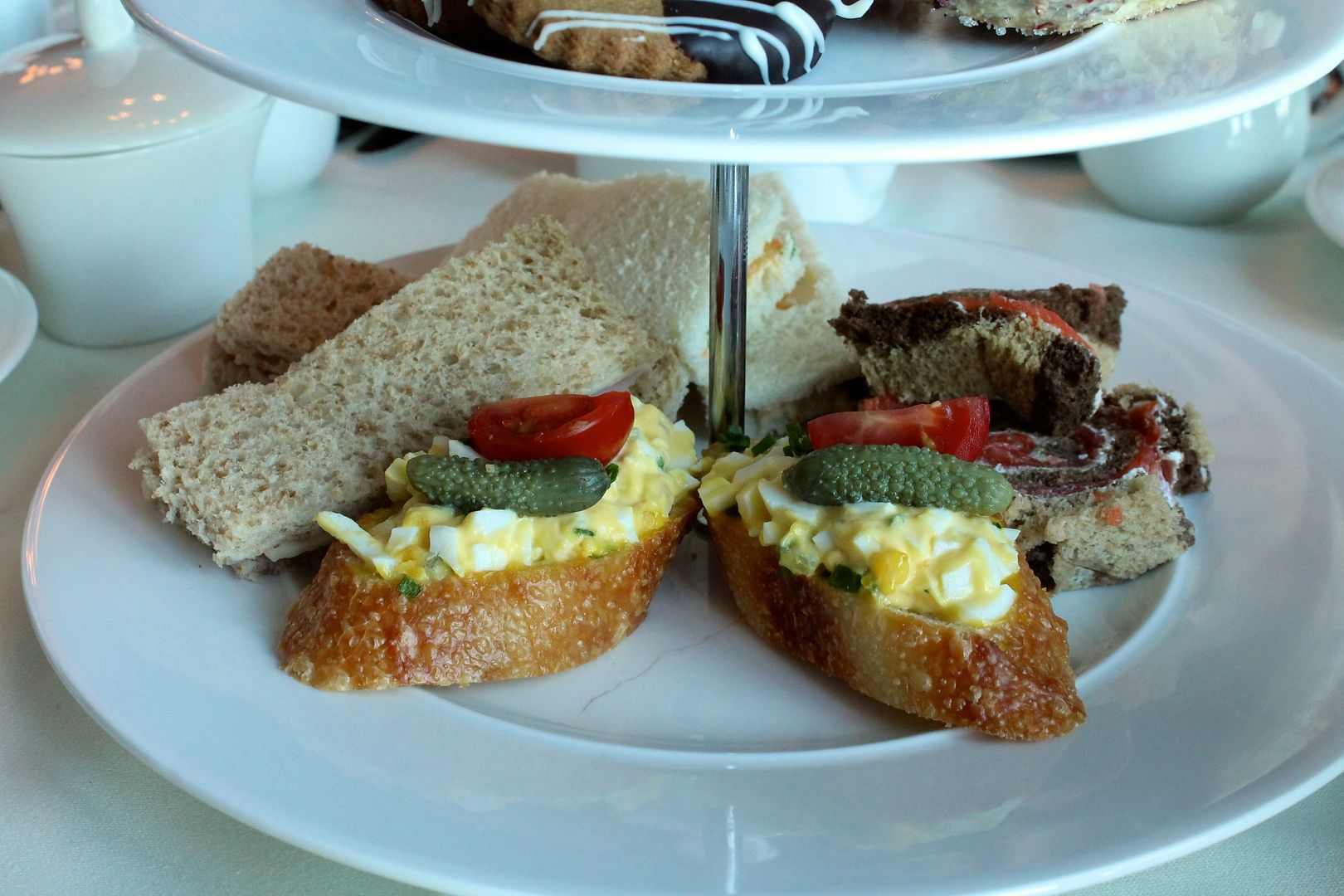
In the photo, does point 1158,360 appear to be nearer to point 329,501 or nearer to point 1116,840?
point 1116,840

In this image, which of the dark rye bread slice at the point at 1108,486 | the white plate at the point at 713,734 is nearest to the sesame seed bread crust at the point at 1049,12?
the dark rye bread slice at the point at 1108,486

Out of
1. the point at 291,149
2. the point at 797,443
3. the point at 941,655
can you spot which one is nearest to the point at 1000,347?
the point at 797,443

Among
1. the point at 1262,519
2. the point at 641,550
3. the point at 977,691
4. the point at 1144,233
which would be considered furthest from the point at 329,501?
the point at 1144,233

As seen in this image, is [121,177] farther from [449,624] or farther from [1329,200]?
[1329,200]

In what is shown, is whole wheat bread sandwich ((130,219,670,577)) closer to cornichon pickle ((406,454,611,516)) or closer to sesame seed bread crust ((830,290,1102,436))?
cornichon pickle ((406,454,611,516))

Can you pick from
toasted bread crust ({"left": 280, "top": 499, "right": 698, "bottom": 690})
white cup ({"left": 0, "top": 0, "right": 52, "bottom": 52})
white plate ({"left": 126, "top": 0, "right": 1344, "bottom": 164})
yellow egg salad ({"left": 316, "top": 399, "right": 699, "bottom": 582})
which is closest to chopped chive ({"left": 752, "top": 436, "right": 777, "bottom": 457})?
yellow egg salad ({"left": 316, "top": 399, "right": 699, "bottom": 582})
